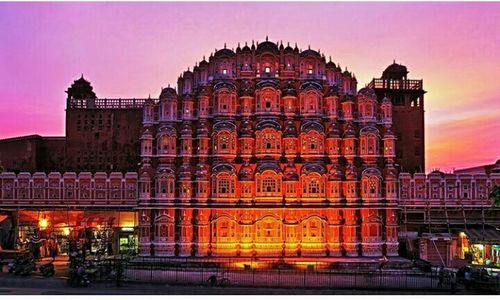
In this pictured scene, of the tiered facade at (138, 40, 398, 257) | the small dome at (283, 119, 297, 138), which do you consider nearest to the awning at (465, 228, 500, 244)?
the tiered facade at (138, 40, 398, 257)

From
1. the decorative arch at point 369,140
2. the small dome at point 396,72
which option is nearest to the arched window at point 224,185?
the decorative arch at point 369,140

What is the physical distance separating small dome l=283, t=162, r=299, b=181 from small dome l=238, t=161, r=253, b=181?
260 centimetres

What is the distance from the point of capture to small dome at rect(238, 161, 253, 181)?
42562 millimetres

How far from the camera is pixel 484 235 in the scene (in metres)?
43.5

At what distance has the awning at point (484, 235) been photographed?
42.5m

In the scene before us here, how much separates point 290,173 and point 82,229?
18946 millimetres

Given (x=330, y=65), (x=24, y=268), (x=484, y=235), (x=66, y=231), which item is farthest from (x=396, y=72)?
(x=24, y=268)

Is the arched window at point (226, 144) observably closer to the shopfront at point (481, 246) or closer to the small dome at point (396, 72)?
the shopfront at point (481, 246)

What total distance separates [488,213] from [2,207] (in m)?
39.9

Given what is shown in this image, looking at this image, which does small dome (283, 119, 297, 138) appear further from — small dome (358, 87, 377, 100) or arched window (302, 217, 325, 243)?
arched window (302, 217, 325, 243)

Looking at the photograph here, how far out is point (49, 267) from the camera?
116 ft

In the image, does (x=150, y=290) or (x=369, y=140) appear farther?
(x=369, y=140)

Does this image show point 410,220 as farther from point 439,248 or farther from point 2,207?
point 2,207

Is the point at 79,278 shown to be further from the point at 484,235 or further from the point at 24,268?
the point at 484,235
